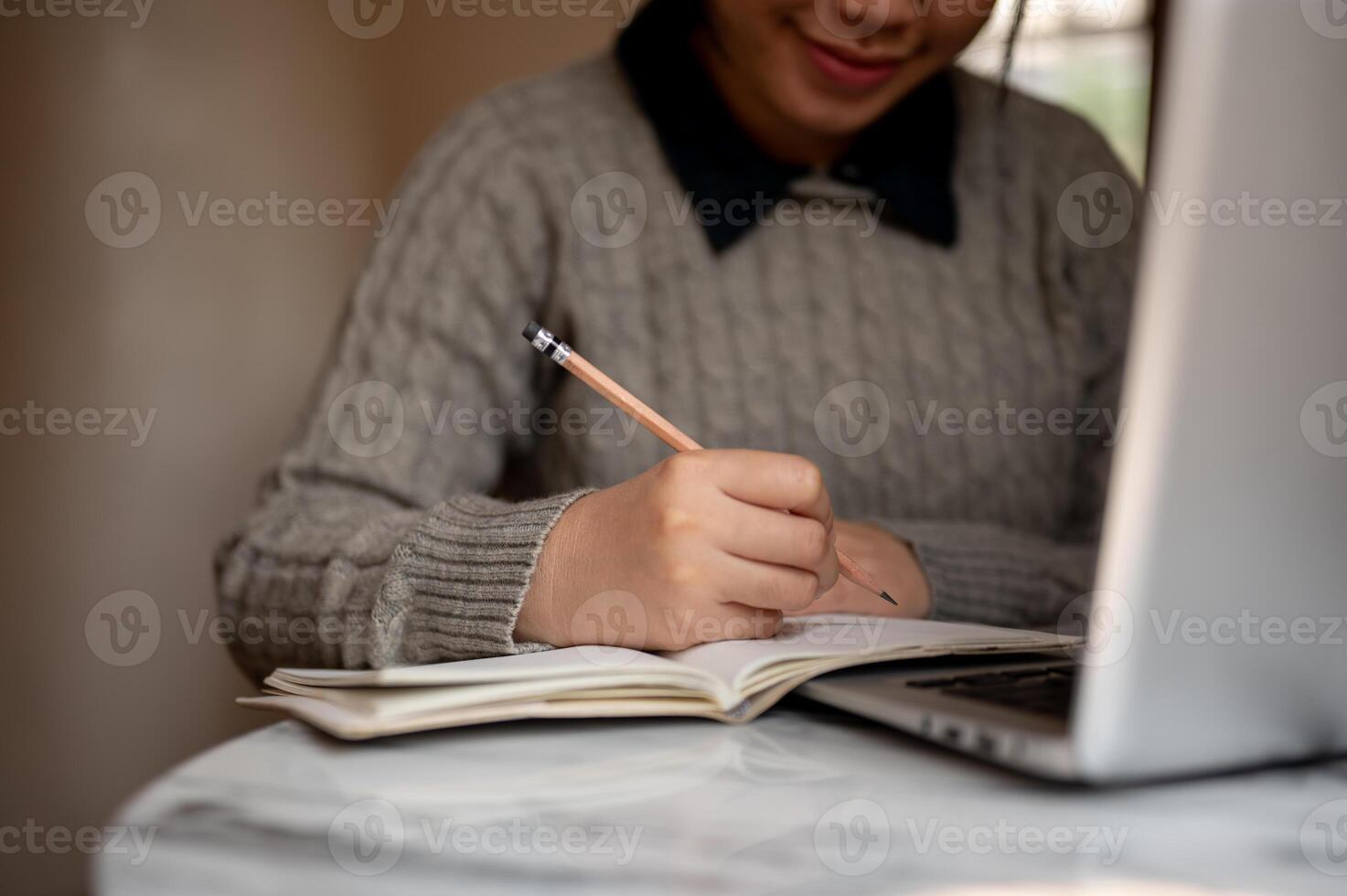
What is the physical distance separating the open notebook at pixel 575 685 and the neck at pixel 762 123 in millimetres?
696

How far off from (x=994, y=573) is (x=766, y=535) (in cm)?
37

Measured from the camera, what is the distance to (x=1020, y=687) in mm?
535

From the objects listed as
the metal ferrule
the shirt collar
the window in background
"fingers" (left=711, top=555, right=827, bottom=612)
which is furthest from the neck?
the window in background

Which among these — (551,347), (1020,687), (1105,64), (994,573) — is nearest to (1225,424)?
(1020,687)

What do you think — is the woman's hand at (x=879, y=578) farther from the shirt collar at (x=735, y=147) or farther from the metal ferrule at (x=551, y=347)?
the shirt collar at (x=735, y=147)

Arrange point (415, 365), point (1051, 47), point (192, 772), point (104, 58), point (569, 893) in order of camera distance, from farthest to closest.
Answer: point (1051, 47)
point (104, 58)
point (415, 365)
point (192, 772)
point (569, 893)

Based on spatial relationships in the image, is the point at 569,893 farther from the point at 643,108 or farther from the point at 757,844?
the point at 643,108

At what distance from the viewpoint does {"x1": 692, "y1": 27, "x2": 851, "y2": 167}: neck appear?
3.77 ft

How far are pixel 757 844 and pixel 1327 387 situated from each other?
26 cm

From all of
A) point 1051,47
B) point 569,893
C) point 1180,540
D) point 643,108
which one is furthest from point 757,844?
point 1051,47

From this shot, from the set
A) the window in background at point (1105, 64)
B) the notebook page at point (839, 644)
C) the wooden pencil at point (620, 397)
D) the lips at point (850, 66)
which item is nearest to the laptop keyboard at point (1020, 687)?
the notebook page at point (839, 644)

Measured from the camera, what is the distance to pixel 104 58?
1506 mm

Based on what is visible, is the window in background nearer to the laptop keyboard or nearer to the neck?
the neck

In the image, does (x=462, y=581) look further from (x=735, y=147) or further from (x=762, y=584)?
(x=735, y=147)
